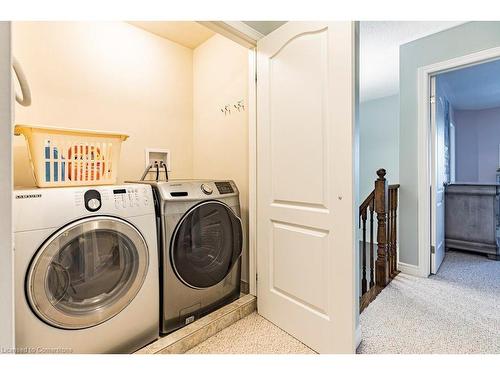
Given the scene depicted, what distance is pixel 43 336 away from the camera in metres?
1.06

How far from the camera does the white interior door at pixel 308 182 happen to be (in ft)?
4.11

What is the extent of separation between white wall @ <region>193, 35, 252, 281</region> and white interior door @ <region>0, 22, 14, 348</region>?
162 centimetres

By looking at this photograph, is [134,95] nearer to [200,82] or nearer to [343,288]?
[200,82]

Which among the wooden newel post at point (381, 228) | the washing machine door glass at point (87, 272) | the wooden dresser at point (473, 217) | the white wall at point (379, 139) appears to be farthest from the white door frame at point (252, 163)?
the white wall at point (379, 139)

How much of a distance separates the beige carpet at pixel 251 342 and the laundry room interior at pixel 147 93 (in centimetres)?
39

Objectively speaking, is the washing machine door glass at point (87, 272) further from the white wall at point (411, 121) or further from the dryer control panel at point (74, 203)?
the white wall at point (411, 121)

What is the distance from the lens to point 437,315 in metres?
1.82

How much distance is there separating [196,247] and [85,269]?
602mm

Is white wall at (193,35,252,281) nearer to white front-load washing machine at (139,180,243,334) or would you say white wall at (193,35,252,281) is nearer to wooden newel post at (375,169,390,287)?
white front-load washing machine at (139,180,243,334)

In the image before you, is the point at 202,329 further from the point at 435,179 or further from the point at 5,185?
the point at 435,179

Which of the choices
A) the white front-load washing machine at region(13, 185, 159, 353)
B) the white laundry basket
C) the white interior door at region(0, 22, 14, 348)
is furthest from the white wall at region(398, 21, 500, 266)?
the white interior door at region(0, 22, 14, 348)

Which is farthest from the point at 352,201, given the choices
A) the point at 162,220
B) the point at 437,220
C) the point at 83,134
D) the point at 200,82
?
the point at 437,220
